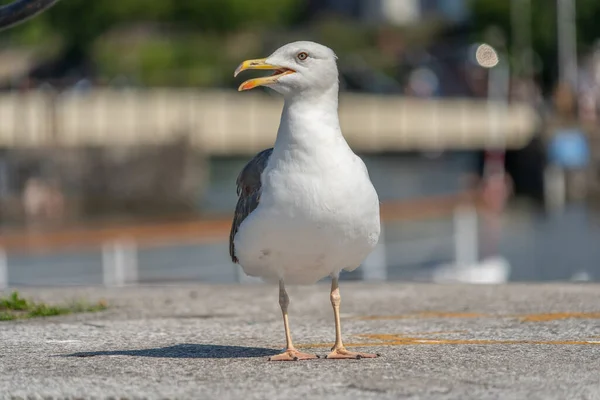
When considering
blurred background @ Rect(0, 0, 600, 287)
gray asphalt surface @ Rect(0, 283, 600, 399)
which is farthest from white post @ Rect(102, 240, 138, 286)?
gray asphalt surface @ Rect(0, 283, 600, 399)

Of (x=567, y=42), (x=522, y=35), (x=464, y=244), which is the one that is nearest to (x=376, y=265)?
(x=464, y=244)

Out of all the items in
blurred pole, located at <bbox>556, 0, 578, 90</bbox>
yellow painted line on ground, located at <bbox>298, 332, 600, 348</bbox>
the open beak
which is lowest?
yellow painted line on ground, located at <bbox>298, 332, 600, 348</bbox>

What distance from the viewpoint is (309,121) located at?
307 inches

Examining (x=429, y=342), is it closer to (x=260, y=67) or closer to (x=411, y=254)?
(x=260, y=67)

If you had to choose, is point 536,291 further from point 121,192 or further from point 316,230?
point 121,192

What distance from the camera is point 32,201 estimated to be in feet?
163

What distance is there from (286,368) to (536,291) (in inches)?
182

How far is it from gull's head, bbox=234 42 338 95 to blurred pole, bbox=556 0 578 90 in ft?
205

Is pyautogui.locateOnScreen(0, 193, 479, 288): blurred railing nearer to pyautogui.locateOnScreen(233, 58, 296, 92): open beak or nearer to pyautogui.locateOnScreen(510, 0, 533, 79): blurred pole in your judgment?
pyautogui.locateOnScreen(233, 58, 296, 92): open beak

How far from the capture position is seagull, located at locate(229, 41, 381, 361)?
7.69m

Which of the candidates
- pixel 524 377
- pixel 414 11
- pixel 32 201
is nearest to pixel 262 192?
pixel 524 377

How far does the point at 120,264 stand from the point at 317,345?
11.4 m

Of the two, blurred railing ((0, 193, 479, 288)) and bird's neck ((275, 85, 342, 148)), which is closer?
bird's neck ((275, 85, 342, 148))

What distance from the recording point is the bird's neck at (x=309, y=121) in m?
7.75
